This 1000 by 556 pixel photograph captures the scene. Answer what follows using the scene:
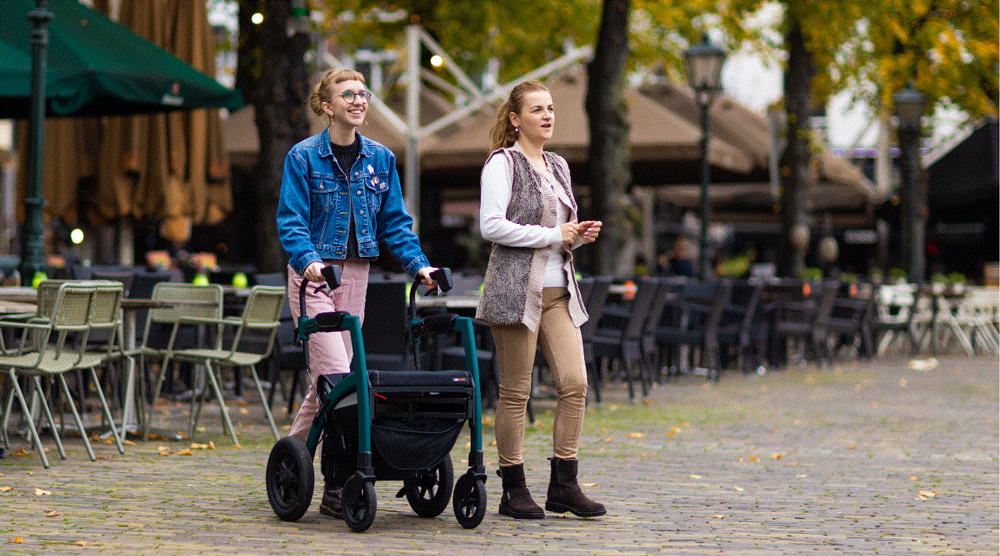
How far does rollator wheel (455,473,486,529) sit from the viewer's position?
550 centimetres

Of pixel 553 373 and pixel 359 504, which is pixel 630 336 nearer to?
pixel 553 373

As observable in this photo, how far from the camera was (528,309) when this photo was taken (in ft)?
19.0

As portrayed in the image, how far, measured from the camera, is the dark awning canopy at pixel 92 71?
10.1m

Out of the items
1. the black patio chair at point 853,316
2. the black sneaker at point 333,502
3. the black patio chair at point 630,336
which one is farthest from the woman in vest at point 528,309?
the black patio chair at point 853,316

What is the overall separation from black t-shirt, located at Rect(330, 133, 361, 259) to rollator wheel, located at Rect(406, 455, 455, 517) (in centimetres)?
99

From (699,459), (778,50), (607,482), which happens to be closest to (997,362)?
(778,50)

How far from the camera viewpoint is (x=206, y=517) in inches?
226

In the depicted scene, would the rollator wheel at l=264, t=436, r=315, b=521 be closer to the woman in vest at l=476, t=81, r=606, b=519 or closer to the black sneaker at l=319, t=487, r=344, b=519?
the black sneaker at l=319, t=487, r=344, b=519

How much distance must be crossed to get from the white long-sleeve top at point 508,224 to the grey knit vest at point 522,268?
3 centimetres

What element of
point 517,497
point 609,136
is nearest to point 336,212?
point 517,497

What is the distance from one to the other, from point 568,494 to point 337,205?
164cm

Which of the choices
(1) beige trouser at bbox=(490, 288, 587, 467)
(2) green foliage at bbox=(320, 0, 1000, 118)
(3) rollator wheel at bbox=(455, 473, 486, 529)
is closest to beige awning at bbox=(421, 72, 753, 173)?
(2) green foliage at bbox=(320, 0, 1000, 118)

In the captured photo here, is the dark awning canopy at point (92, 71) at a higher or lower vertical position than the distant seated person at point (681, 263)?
higher

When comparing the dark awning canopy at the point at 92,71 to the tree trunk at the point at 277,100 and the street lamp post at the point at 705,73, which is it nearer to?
the tree trunk at the point at 277,100
